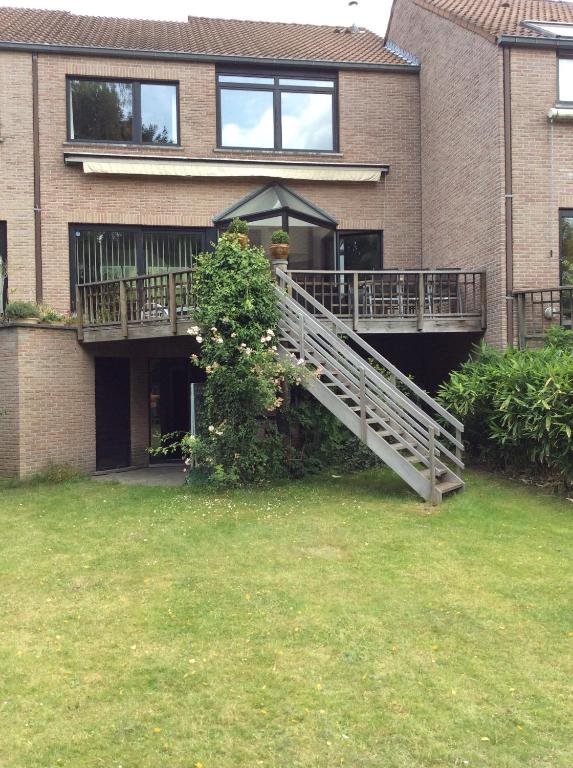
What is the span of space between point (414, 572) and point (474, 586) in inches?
23.0

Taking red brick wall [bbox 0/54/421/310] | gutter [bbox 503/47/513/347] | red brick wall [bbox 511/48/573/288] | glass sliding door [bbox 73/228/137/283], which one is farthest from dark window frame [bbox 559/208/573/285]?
glass sliding door [bbox 73/228/137/283]

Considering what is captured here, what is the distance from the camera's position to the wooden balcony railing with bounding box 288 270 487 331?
11234 millimetres

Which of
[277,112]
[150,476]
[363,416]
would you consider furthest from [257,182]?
[363,416]

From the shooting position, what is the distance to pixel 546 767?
317 cm

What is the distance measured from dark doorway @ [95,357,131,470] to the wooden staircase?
4.31 m

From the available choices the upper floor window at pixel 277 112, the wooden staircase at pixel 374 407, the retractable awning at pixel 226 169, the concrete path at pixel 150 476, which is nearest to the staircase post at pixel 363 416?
the wooden staircase at pixel 374 407

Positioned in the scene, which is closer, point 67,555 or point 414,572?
point 414,572

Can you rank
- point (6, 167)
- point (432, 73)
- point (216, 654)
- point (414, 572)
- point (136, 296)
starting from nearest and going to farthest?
point (216, 654)
point (414, 572)
point (136, 296)
point (6, 167)
point (432, 73)

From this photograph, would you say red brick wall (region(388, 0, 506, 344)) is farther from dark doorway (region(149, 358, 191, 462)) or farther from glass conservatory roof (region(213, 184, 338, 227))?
dark doorway (region(149, 358, 191, 462))

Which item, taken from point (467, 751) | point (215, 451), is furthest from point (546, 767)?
point (215, 451)

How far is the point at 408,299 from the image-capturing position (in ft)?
38.2

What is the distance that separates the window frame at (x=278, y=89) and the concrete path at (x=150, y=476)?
7.04 metres

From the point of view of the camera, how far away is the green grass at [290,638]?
11.2 feet

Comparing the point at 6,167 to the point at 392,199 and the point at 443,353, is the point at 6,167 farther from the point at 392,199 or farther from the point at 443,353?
the point at 443,353
